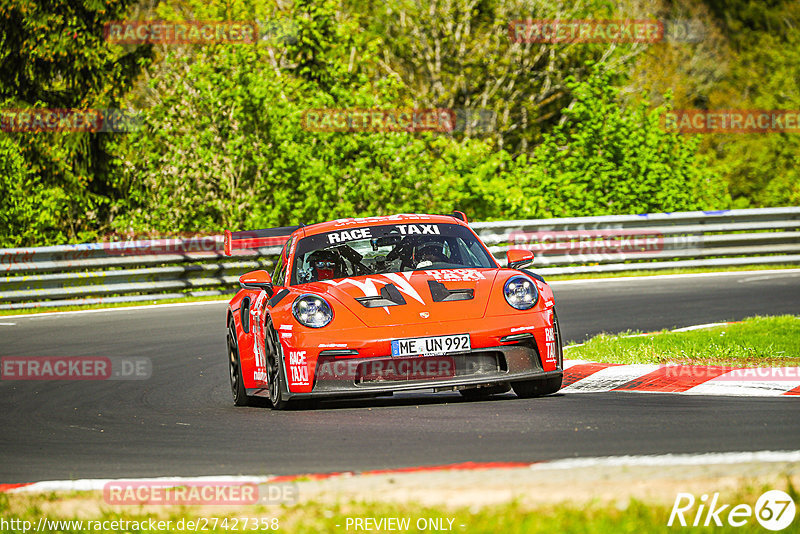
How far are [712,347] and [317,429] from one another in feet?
13.8

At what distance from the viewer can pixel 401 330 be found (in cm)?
754

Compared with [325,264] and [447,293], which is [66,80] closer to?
[325,264]

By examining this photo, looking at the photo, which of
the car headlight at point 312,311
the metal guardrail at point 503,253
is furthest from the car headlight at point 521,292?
the metal guardrail at point 503,253

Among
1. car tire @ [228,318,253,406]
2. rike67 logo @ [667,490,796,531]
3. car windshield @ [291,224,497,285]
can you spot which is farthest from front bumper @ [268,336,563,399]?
rike67 logo @ [667,490,796,531]

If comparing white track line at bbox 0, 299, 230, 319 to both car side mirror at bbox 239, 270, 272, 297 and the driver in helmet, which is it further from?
car side mirror at bbox 239, 270, 272, 297

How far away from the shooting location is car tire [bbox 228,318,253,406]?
29.3 ft

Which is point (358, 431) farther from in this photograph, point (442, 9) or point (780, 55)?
point (780, 55)

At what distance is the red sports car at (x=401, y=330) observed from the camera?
7516 millimetres

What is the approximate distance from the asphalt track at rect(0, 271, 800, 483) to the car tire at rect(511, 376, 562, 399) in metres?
0.09

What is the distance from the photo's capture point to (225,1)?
33.5 metres

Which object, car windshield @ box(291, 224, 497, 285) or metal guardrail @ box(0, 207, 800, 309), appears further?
metal guardrail @ box(0, 207, 800, 309)

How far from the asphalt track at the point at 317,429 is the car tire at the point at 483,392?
9 centimetres

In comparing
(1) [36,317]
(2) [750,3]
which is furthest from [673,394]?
(2) [750,3]

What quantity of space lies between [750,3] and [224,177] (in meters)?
45.5
